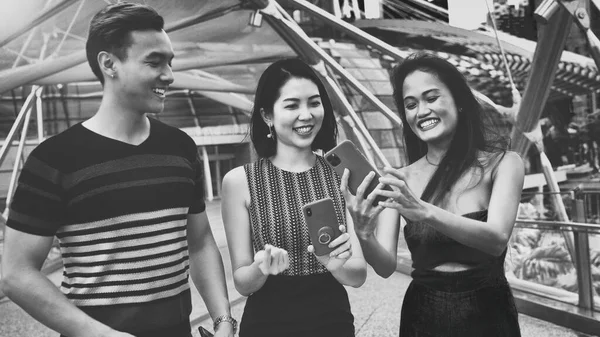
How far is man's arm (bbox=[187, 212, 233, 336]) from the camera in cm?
140

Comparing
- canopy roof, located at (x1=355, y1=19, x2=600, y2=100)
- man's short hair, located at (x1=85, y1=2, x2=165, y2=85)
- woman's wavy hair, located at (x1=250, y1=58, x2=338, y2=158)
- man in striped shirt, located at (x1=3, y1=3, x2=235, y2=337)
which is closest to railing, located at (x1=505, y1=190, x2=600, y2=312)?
canopy roof, located at (x1=355, y1=19, x2=600, y2=100)

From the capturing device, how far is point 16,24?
2.66m

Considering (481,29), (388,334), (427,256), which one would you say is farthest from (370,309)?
(427,256)

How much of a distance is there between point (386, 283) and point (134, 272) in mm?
3647

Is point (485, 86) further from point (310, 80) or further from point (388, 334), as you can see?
point (310, 80)

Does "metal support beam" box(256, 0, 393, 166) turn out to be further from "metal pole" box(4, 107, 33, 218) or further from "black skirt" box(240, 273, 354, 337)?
"black skirt" box(240, 273, 354, 337)

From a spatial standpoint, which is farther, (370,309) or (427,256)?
(370,309)

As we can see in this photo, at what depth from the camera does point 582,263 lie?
3.63 m

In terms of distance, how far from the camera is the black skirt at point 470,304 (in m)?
1.38

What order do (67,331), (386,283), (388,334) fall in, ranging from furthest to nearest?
(386,283) → (388,334) → (67,331)

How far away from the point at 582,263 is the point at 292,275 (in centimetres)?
306

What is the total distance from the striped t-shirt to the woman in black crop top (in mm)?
488

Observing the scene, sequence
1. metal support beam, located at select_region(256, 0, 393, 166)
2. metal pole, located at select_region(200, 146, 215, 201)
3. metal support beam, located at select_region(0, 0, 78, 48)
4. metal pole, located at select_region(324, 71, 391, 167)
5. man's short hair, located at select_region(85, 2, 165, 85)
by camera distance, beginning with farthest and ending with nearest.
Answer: metal pole, located at select_region(324, 71, 391, 167) < metal support beam, located at select_region(256, 0, 393, 166) < metal pole, located at select_region(200, 146, 215, 201) < metal support beam, located at select_region(0, 0, 78, 48) < man's short hair, located at select_region(85, 2, 165, 85)

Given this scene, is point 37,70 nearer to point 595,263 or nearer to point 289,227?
point 289,227
